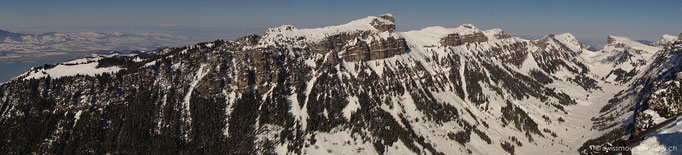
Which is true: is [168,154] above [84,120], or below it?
below

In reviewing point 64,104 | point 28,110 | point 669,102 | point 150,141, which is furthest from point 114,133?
point 669,102

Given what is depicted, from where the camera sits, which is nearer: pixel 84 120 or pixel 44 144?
pixel 44 144

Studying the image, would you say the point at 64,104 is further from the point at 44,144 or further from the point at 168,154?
the point at 168,154

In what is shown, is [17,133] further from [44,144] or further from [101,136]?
[101,136]

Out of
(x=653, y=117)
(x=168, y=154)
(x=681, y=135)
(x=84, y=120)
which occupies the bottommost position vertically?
(x=168, y=154)

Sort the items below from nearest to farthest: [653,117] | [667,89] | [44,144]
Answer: [653,117], [667,89], [44,144]

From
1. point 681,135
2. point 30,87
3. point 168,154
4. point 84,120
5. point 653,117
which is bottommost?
point 168,154

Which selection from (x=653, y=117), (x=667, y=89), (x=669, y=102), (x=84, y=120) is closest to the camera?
(x=653, y=117)

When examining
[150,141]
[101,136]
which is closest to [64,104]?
[101,136]

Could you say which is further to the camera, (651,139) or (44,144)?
(44,144)
